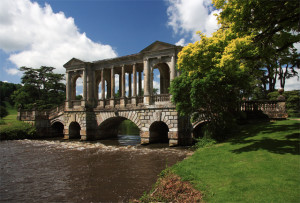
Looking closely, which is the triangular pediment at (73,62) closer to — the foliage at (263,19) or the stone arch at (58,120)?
the stone arch at (58,120)

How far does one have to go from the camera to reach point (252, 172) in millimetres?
6328

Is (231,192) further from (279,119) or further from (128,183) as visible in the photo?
(279,119)

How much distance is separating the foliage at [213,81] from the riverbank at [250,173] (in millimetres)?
3849

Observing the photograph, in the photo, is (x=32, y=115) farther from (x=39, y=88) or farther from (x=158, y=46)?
(x=158, y=46)

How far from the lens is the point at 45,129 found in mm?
29375

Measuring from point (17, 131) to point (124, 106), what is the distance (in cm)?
1679

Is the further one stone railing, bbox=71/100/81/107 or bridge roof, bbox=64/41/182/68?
stone railing, bbox=71/100/81/107

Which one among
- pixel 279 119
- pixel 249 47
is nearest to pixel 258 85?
pixel 279 119

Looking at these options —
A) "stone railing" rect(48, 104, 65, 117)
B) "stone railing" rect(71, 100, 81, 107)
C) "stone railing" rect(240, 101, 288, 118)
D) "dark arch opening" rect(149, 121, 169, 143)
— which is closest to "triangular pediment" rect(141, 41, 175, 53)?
"dark arch opening" rect(149, 121, 169, 143)

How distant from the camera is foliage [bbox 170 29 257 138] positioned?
10078mm

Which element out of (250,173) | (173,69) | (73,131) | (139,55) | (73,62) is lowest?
(73,131)

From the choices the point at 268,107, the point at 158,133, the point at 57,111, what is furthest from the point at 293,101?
the point at 57,111

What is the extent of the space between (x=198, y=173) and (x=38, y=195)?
21.6ft

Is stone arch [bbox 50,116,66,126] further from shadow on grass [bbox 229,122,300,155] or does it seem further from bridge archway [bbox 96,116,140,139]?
shadow on grass [bbox 229,122,300,155]
